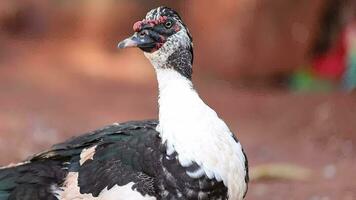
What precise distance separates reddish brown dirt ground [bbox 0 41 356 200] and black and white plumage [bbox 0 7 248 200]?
214 cm

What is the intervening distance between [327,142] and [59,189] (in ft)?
14.0

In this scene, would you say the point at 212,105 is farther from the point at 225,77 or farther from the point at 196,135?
the point at 196,135

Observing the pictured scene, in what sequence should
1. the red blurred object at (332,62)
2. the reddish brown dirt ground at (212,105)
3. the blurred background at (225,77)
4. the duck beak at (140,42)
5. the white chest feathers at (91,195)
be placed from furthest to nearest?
the red blurred object at (332,62) → the blurred background at (225,77) → the reddish brown dirt ground at (212,105) → the duck beak at (140,42) → the white chest feathers at (91,195)

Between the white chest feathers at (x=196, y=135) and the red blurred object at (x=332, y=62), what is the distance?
6356mm

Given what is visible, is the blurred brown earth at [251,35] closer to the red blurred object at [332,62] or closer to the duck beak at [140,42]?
the red blurred object at [332,62]

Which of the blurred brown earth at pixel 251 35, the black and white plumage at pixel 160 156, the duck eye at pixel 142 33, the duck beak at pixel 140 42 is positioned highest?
the blurred brown earth at pixel 251 35


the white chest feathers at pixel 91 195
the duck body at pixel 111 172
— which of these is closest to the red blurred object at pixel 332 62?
the duck body at pixel 111 172

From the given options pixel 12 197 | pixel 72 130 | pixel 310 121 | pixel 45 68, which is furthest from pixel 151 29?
pixel 45 68

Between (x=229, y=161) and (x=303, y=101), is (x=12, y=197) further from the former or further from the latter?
(x=303, y=101)

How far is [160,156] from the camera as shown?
3.42 metres

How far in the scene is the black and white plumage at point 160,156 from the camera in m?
3.35

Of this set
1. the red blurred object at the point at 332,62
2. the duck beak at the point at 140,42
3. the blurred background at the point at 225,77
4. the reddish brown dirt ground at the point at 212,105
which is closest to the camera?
the duck beak at the point at 140,42

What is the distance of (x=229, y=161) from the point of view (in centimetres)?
341

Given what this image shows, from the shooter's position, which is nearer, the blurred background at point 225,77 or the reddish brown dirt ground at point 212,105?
the reddish brown dirt ground at point 212,105
